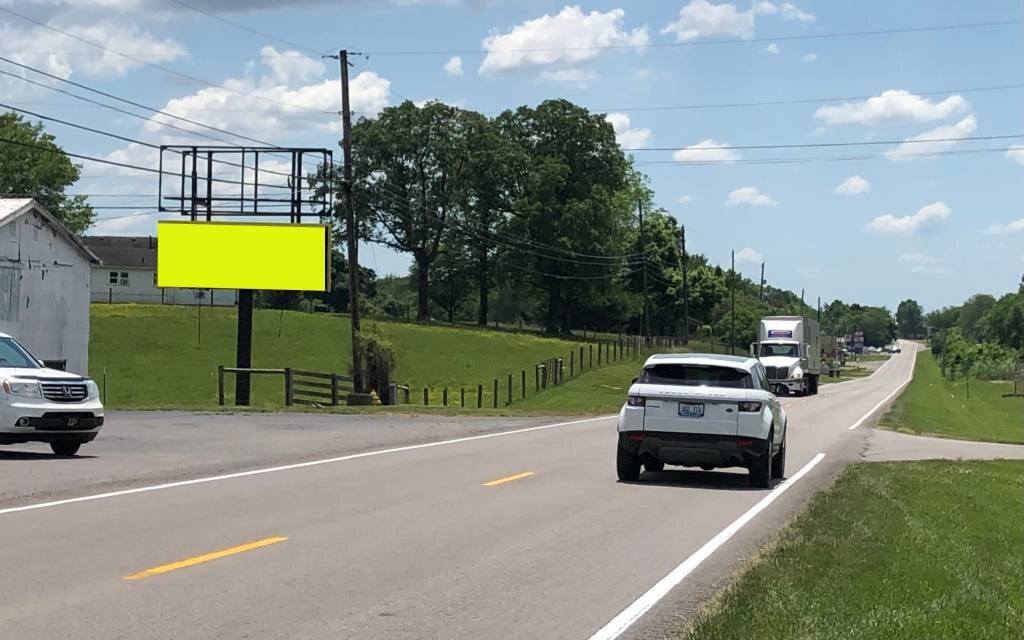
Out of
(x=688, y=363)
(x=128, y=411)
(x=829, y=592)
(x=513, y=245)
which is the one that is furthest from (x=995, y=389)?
(x=829, y=592)

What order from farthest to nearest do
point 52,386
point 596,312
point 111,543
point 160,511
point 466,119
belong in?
point 596,312 < point 466,119 < point 52,386 < point 160,511 < point 111,543

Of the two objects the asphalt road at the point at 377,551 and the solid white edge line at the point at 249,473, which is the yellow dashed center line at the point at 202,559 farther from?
the solid white edge line at the point at 249,473

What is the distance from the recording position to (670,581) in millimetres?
9828

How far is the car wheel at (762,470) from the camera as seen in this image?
1692cm

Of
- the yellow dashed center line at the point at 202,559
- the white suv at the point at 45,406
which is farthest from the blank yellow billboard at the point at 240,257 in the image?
the yellow dashed center line at the point at 202,559

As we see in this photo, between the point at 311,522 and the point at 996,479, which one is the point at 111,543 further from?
the point at 996,479

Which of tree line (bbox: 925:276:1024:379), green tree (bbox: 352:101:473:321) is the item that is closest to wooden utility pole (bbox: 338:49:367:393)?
green tree (bbox: 352:101:473:321)

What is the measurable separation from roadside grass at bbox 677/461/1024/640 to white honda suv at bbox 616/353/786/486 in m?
1.25

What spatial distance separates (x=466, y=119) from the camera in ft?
313

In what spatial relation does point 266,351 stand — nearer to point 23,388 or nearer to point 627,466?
point 23,388

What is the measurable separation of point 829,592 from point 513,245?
285ft

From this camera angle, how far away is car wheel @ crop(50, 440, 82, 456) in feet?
64.3

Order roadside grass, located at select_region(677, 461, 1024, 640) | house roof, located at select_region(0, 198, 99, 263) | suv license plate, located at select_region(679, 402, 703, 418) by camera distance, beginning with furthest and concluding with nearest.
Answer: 1. house roof, located at select_region(0, 198, 99, 263)
2. suv license plate, located at select_region(679, 402, 703, 418)
3. roadside grass, located at select_region(677, 461, 1024, 640)

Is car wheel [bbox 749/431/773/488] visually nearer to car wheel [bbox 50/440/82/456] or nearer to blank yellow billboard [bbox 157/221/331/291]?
car wheel [bbox 50/440/82/456]
